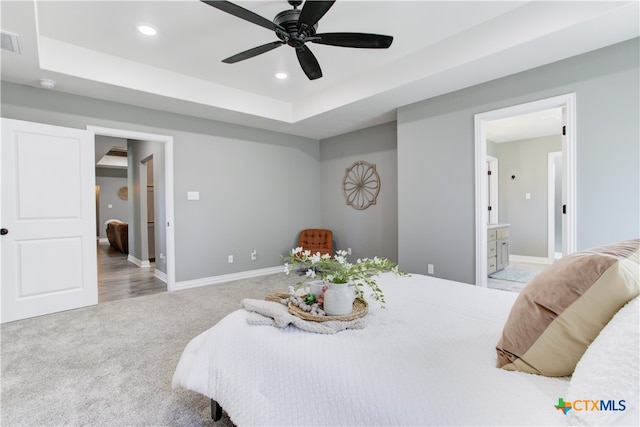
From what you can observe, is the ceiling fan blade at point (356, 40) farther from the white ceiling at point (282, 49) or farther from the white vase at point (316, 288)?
the white vase at point (316, 288)

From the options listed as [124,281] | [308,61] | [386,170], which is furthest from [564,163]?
[124,281]

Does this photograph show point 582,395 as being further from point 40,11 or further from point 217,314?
point 40,11

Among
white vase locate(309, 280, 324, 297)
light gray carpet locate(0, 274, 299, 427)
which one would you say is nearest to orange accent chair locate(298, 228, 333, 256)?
light gray carpet locate(0, 274, 299, 427)

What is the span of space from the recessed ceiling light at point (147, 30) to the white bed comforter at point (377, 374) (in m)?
2.70

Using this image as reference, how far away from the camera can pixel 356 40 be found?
7.63 feet

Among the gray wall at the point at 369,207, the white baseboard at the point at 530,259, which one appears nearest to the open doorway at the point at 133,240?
the gray wall at the point at 369,207

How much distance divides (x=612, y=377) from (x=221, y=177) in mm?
4714

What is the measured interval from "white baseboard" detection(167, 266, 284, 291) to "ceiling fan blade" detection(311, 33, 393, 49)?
3.59m

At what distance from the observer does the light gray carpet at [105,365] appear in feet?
5.50

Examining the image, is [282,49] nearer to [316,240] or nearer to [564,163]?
[564,163]

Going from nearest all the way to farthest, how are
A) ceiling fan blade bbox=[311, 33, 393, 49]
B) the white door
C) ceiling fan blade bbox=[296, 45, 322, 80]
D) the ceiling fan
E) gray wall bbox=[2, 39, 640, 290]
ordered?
the ceiling fan < ceiling fan blade bbox=[311, 33, 393, 49] < ceiling fan blade bbox=[296, 45, 322, 80] < gray wall bbox=[2, 39, 640, 290] < the white door

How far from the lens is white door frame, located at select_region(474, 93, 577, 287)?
278 cm

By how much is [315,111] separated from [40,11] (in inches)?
115

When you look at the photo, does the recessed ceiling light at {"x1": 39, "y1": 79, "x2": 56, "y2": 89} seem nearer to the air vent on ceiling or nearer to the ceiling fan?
the air vent on ceiling
